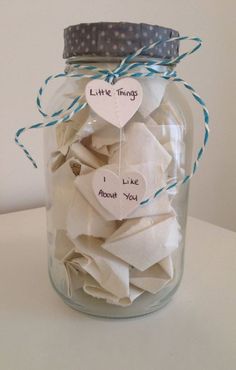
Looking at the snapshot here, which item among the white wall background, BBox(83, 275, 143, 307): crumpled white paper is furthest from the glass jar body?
the white wall background

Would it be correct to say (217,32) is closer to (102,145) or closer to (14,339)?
(102,145)

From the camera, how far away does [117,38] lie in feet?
0.96

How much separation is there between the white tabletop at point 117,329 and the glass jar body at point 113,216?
2 centimetres

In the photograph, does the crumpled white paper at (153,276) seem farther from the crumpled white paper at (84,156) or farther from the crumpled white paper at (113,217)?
the crumpled white paper at (84,156)

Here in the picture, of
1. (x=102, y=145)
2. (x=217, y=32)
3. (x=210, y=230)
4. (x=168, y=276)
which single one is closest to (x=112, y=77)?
(x=102, y=145)

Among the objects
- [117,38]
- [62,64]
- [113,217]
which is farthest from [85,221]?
[62,64]

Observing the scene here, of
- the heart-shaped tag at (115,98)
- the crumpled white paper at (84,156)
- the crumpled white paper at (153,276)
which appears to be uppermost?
the heart-shaped tag at (115,98)

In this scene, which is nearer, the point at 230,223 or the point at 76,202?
the point at 76,202

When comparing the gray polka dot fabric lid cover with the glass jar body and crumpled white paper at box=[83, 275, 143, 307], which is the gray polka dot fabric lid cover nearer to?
the glass jar body

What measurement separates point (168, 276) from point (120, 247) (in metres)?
0.06

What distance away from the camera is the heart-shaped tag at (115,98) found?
286 mm

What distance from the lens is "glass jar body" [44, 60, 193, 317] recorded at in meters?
0.31

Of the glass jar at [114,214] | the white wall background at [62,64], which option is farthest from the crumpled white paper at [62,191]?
the white wall background at [62,64]

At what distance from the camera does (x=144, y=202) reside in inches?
12.1
